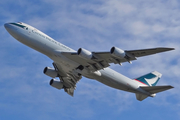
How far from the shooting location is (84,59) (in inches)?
1677

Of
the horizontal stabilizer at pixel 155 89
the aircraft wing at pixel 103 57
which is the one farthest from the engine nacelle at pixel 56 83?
the horizontal stabilizer at pixel 155 89

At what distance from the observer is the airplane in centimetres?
4047

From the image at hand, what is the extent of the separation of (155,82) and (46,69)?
61.9 ft

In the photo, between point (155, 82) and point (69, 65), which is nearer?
point (69, 65)

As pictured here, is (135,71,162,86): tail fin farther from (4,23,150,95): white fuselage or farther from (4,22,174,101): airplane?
(4,23,150,95): white fuselage

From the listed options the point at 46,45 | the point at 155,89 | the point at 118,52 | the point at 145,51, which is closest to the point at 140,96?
the point at 155,89

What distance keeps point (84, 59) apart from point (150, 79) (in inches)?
628

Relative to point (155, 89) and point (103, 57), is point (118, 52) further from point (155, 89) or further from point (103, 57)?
point (155, 89)

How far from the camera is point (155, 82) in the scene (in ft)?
178

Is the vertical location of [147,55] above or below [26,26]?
below

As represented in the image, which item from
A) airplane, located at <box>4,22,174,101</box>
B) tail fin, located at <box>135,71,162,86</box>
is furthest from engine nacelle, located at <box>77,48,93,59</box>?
tail fin, located at <box>135,71,162,86</box>

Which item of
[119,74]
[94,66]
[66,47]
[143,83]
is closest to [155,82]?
[143,83]

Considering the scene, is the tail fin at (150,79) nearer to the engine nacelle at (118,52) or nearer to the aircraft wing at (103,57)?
the aircraft wing at (103,57)

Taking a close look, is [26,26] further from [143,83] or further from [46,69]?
[143,83]
